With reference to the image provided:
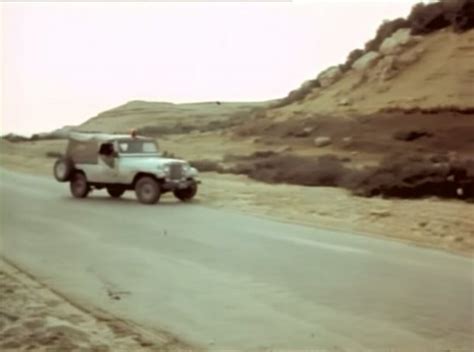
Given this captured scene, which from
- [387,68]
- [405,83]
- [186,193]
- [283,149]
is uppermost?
[387,68]

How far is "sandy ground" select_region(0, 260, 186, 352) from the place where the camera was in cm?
544

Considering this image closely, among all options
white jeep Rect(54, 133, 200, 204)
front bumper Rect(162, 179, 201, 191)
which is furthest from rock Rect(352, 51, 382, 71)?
front bumper Rect(162, 179, 201, 191)

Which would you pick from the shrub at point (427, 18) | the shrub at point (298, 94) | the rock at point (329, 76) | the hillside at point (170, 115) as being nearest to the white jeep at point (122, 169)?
the hillside at point (170, 115)

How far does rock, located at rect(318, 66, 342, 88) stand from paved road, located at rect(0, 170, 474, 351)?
4.68 ft

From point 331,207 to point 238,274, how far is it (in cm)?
260

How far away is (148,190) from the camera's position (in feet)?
33.3

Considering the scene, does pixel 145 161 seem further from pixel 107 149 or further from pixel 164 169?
pixel 107 149

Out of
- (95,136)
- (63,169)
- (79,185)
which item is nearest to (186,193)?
(79,185)

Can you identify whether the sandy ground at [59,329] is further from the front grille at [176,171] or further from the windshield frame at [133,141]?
the front grille at [176,171]

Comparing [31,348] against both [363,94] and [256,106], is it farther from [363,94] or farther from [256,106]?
[363,94]

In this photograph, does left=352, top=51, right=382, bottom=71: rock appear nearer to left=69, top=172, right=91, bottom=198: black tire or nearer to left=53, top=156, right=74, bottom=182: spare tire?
left=69, top=172, right=91, bottom=198: black tire

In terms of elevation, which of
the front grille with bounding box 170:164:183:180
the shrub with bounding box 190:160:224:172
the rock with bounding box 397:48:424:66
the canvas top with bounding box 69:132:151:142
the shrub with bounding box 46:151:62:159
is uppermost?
the rock with bounding box 397:48:424:66

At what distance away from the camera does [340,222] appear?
29.0ft

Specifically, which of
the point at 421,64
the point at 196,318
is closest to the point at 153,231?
the point at 196,318
